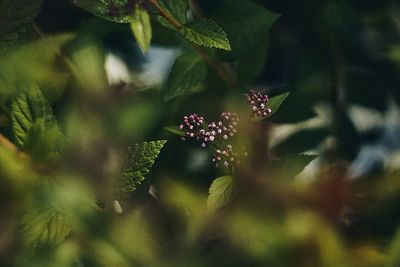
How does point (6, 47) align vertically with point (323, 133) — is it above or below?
above

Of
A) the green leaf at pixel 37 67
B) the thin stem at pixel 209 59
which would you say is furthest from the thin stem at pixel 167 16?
the green leaf at pixel 37 67

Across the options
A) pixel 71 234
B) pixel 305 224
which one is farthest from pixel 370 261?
pixel 71 234

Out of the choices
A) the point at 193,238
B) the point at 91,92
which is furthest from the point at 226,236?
the point at 91,92

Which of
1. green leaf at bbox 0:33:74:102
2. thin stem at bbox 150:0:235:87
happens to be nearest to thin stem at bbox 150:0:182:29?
thin stem at bbox 150:0:235:87

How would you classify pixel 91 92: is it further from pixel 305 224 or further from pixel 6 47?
pixel 305 224

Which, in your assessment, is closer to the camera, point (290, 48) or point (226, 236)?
point (226, 236)

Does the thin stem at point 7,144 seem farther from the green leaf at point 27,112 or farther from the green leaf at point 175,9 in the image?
the green leaf at point 175,9
